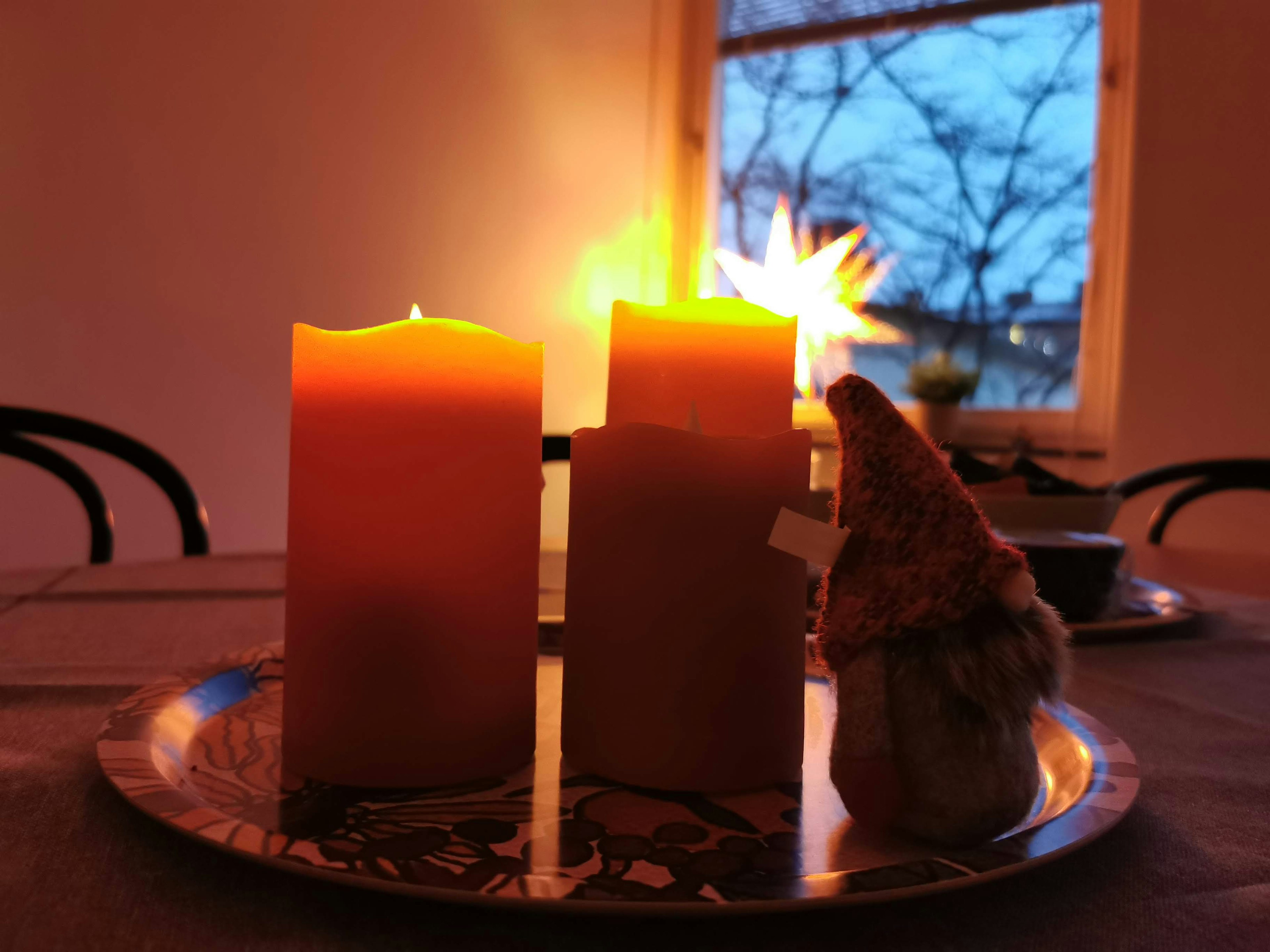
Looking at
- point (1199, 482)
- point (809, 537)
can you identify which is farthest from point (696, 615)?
point (1199, 482)

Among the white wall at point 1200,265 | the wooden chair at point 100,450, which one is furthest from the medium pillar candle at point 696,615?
the white wall at point 1200,265

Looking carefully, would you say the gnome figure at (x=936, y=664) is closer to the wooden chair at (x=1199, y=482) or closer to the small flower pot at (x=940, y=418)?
the wooden chair at (x=1199, y=482)

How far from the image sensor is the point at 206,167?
6.36ft

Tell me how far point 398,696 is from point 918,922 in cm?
20

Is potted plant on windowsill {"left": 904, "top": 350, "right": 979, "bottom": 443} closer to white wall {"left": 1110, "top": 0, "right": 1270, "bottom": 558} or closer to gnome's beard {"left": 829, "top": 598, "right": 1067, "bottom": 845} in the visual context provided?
white wall {"left": 1110, "top": 0, "right": 1270, "bottom": 558}

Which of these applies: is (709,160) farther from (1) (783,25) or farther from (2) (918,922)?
(2) (918,922)

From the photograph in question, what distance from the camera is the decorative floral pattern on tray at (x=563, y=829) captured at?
0.84 feet

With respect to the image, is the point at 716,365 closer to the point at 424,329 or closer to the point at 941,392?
the point at 424,329

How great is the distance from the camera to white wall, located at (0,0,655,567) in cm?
172

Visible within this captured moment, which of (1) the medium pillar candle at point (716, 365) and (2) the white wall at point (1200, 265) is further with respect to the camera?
(2) the white wall at point (1200, 265)

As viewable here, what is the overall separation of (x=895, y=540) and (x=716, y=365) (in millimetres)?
133

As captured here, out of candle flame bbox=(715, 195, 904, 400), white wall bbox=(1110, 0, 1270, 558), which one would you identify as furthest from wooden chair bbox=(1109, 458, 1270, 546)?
candle flame bbox=(715, 195, 904, 400)

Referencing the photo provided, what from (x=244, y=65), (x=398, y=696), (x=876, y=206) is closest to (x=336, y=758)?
(x=398, y=696)

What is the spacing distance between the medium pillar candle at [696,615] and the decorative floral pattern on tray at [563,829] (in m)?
0.01
